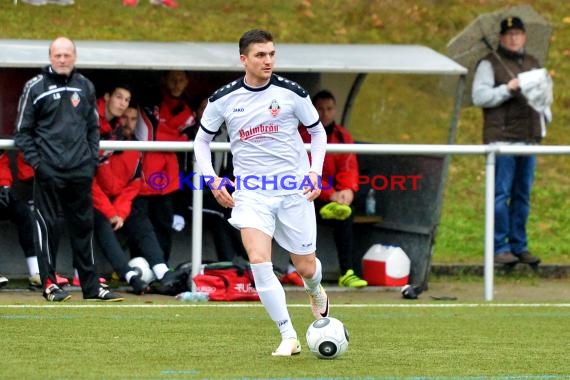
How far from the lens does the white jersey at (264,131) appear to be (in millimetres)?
8656

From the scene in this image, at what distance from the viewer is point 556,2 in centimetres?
2258

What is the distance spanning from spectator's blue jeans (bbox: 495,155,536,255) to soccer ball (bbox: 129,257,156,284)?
11.3 ft

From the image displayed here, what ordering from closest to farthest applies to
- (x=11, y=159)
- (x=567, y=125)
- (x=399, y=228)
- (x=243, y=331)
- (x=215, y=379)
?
(x=215, y=379), (x=243, y=331), (x=11, y=159), (x=399, y=228), (x=567, y=125)

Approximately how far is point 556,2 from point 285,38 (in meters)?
4.72

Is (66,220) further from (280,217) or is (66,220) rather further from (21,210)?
(280,217)

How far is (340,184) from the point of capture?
1319 centimetres

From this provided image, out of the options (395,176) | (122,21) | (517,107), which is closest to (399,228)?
(395,176)

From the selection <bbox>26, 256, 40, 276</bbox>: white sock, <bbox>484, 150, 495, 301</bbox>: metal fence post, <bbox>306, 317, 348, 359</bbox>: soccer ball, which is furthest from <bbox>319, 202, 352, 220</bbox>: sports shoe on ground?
<bbox>306, 317, 348, 359</bbox>: soccer ball

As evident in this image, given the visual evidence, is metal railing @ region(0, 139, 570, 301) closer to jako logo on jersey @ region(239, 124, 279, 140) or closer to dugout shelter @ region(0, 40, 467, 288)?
dugout shelter @ region(0, 40, 467, 288)

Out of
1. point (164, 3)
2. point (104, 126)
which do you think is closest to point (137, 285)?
point (104, 126)

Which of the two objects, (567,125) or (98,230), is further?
(567,125)

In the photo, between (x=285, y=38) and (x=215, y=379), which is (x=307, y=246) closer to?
(x=215, y=379)

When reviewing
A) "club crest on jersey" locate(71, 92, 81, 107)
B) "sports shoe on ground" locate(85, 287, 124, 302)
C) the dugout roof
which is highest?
the dugout roof

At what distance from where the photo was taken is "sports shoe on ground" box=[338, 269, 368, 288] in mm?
13016
